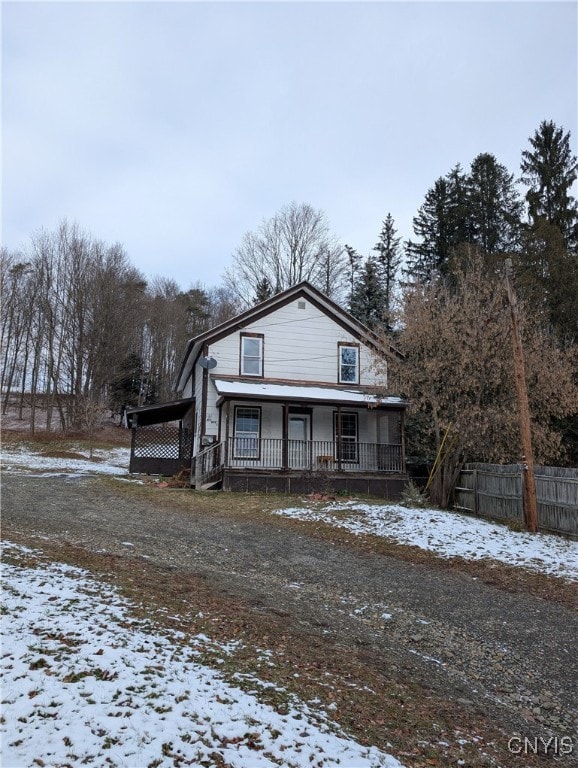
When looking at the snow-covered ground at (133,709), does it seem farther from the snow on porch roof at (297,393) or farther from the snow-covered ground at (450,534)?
the snow on porch roof at (297,393)

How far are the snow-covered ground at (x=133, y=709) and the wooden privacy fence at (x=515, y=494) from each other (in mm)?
9839

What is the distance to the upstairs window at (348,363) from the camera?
829 inches

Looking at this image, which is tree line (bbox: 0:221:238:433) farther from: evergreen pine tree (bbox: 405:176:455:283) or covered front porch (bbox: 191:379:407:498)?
evergreen pine tree (bbox: 405:176:455:283)

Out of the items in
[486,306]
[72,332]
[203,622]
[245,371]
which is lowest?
[203,622]

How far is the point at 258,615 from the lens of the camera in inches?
241

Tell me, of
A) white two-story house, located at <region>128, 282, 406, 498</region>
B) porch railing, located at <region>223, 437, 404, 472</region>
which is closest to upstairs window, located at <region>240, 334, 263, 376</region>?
white two-story house, located at <region>128, 282, 406, 498</region>

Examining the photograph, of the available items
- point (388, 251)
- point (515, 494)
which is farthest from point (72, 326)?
point (515, 494)

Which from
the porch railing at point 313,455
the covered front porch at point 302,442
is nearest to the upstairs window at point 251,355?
the covered front porch at point 302,442

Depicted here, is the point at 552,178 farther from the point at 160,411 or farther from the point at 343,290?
the point at 160,411

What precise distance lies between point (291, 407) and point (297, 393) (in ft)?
4.09

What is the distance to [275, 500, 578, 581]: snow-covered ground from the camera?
9883 millimetres

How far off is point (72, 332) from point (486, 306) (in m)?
29.2

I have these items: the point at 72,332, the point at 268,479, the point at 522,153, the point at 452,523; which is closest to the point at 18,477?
the point at 268,479

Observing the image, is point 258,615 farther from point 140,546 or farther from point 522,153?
point 522,153
